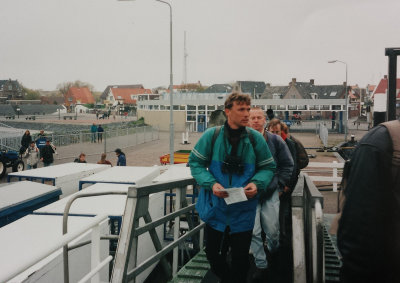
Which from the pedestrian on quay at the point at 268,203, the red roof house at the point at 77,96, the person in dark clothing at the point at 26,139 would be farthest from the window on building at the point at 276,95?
the pedestrian on quay at the point at 268,203

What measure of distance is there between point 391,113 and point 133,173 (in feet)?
17.0

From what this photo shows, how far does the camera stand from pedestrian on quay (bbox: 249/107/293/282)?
173 inches

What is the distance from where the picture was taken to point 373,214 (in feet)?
5.50

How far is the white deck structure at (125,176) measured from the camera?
24.7ft

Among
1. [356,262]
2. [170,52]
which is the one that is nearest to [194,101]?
[170,52]

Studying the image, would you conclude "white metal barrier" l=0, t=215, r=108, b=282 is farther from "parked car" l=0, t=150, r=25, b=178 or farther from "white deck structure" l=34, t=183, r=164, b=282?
"parked car" l=0, t=150, r=25, b=178

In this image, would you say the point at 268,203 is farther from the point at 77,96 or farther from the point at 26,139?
the point at 77,96

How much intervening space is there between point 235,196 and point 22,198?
14.2 ft

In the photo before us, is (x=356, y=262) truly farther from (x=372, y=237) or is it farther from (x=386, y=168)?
(x=386, y=168)

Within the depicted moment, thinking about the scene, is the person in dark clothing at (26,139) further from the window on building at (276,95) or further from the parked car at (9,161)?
the window on building at (276,95)

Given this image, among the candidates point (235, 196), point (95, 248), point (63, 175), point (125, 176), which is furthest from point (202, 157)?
point (63, 175)

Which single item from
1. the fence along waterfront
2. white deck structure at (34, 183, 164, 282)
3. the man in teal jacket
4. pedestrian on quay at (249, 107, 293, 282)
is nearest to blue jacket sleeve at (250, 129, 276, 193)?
the man in teal jacket

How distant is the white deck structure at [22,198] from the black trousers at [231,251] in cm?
350

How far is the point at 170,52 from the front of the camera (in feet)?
68.9
